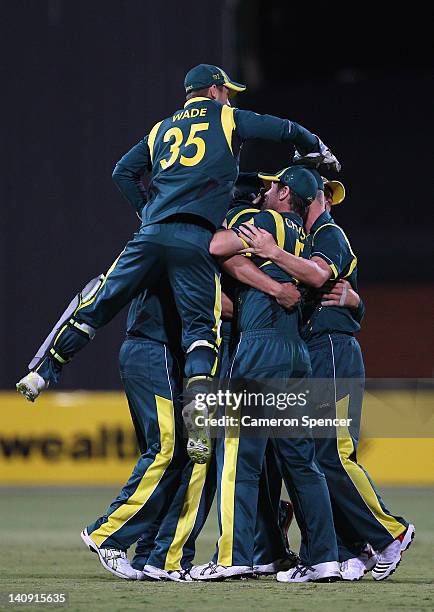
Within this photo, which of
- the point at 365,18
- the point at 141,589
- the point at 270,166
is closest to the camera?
the point at 141,589

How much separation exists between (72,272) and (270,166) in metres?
3.32

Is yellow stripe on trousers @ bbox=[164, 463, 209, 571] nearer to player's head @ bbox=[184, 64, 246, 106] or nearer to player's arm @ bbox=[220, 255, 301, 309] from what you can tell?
player's arm @ bbox=[220, 255, 301, 309]

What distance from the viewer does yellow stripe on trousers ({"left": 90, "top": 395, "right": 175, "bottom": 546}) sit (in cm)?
590

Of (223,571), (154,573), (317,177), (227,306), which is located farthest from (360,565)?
(317,177)

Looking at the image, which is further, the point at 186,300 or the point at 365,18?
the point at 365,18

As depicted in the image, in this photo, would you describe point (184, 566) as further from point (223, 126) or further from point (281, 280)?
point (223, 126)

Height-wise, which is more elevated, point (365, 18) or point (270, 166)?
point (365, 18)

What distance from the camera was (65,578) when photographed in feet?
19.7

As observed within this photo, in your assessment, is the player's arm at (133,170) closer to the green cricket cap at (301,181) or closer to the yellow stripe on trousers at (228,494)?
the green cricket cap at (301,181)

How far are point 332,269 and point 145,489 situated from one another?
4.70 feet

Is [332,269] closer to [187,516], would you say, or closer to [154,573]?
[187,516]

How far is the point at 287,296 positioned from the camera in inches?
231

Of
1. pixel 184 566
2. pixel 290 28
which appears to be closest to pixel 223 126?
pixel 184 566

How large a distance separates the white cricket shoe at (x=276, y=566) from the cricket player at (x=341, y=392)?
0.26 meters
